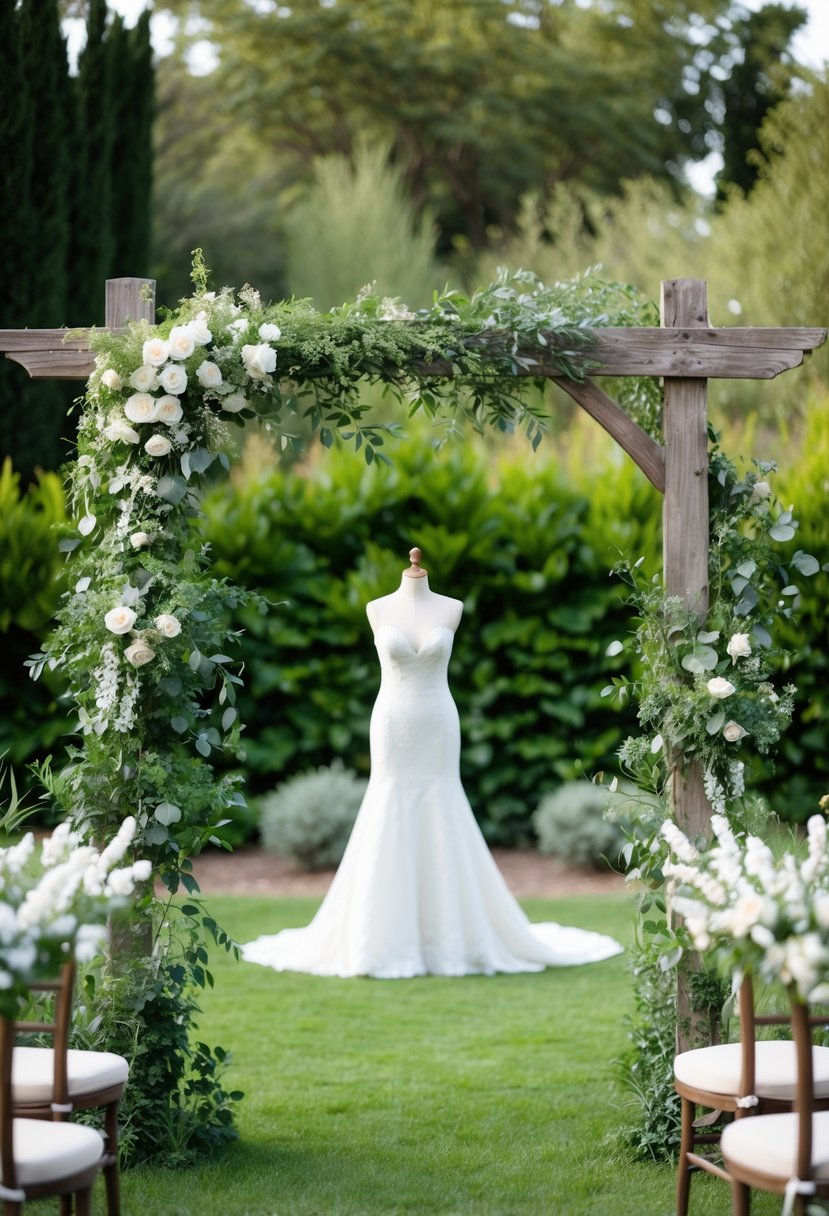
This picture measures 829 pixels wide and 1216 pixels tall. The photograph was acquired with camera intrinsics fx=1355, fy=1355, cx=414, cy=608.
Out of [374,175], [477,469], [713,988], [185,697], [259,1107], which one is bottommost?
[259,1107]

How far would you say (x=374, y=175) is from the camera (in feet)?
51.6

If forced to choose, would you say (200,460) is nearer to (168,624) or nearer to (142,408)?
(142,408)

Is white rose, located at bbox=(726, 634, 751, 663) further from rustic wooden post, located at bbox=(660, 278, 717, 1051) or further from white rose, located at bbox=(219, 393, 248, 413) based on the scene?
white rose, located at bbox=(219, 393, 248, 413)

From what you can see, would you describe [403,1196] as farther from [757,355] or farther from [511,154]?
[511,154]

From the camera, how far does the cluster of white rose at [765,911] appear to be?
2.30 m

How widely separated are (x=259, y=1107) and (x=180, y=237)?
17.0 m

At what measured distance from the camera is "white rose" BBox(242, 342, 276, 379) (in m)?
3.62

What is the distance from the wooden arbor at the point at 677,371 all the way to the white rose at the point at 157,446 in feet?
1.18

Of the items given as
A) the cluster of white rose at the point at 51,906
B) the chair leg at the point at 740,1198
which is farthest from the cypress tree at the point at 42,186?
the chair leg at the point at 740,1198

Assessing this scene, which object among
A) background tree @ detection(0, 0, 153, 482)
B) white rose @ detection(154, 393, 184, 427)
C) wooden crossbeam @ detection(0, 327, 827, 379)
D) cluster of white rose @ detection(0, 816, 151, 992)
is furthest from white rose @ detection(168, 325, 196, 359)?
background tree @ detection(0, 0, 153, 482)

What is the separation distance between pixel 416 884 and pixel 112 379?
3.13m

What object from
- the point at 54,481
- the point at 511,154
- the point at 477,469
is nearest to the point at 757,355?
the point at 477,469

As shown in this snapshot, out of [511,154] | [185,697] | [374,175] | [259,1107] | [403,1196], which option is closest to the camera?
[403,1196]

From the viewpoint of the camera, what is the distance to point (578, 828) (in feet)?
A: 25.1
